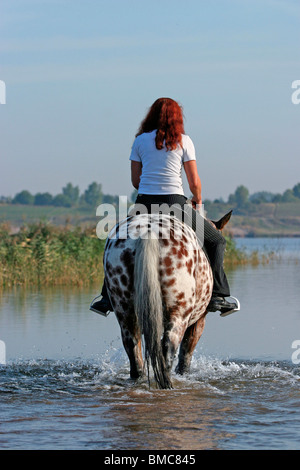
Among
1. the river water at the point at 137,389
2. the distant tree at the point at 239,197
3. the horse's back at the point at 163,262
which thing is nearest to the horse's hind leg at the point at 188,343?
the river water at the point at 137,389

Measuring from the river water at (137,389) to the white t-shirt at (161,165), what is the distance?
69.2 inches

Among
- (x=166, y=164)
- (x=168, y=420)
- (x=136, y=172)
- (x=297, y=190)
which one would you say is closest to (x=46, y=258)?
(x=136, y=172)

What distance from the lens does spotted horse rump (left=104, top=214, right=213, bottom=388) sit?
6359mm

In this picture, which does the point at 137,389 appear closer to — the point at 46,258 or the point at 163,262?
the point at 163,262

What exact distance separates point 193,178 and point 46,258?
1070 cm

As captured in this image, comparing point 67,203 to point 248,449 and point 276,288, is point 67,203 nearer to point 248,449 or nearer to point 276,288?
point 276,288

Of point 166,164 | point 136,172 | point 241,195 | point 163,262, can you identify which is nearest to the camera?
point 163,262

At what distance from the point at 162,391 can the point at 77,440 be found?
1547 mm

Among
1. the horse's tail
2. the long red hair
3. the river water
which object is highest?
the long red hair

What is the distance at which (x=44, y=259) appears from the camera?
17.6m

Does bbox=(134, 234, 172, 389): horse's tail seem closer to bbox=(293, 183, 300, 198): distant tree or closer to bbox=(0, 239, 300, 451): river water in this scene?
bbox=(0, 239, 300, 451): river water

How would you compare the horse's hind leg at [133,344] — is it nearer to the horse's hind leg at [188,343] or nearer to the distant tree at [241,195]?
the horse's hind leg at [188,343]

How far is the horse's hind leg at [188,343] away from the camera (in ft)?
25.8

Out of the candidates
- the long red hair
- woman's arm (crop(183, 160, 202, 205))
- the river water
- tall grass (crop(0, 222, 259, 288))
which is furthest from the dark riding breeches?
tall grass (crop(0, 222, 259, 288))
